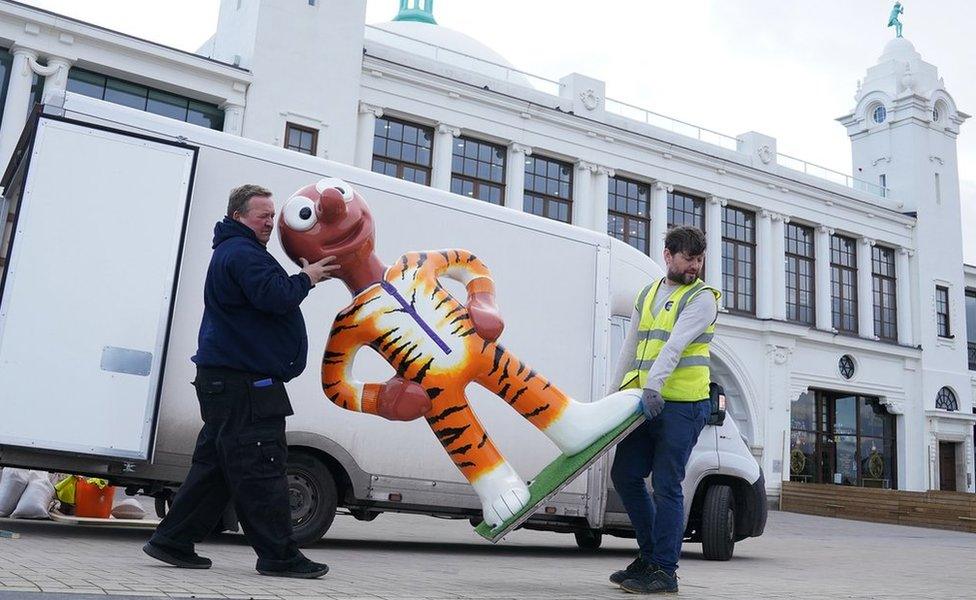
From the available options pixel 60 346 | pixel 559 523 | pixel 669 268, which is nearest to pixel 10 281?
pixel 60 346

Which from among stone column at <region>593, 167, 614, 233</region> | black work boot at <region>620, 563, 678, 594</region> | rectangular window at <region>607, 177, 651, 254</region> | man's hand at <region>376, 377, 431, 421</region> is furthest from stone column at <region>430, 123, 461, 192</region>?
black work boot at <region>620, 563, 678, 594</region>

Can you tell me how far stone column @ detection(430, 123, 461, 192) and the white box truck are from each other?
16.4m

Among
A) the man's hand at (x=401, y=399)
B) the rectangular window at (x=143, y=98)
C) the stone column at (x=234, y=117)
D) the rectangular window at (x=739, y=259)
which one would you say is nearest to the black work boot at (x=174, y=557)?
the man's hand at (x=401, y=399)

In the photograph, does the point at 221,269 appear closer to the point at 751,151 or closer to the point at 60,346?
the point at 60,346

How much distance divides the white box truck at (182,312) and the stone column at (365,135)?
1527cm

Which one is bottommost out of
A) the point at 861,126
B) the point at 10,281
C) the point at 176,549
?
the point at 176,549

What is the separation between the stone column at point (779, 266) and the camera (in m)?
31.2

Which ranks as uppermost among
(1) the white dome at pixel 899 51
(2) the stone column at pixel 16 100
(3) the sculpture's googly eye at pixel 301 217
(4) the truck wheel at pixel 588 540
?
(1) the white dome at pixel 899 51

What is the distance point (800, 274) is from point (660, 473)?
1144 inches

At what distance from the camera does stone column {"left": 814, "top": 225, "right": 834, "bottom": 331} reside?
32438 mm

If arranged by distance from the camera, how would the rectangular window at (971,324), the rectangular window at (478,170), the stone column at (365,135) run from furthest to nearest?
the rectangular window at (971,324), the rectangular window at (478,170), the stone column at (365,135)

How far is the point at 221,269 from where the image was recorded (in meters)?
4.68

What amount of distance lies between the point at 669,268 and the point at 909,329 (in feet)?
107

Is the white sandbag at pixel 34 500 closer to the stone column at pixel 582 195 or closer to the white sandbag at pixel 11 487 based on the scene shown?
the white sandbag at pixel 11 487
